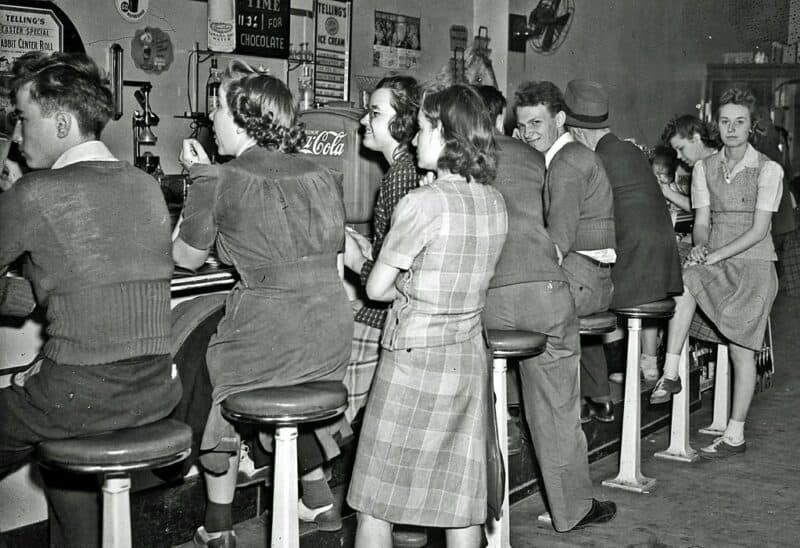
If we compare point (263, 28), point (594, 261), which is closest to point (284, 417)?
point (594, 261)

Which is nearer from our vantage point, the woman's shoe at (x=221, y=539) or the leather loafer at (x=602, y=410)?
the woman's shoe at (x=221, y=539)

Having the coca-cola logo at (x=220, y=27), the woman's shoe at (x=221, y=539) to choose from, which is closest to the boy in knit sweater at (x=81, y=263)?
the woman's shoe at (x=221, y=539)

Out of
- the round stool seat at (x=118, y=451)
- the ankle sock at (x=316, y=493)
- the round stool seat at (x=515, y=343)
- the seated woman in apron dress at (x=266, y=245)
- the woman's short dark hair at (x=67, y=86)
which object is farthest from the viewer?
the ankle sock at (x=316, y=493)

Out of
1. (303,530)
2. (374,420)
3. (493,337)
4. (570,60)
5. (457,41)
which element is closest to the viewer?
(374,420)

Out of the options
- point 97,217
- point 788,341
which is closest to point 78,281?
point 97,217

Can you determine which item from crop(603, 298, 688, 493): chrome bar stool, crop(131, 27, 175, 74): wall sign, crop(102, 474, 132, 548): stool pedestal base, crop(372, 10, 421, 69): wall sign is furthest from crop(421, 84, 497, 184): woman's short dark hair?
crop(372, 10, 421, 69): wall sign

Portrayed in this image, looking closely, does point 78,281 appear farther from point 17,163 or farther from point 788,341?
point 788,341

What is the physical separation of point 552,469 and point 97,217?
203 cm

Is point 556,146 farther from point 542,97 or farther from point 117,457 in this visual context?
point 117,457

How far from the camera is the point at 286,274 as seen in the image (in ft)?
9.41

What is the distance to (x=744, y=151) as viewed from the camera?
4.94 m

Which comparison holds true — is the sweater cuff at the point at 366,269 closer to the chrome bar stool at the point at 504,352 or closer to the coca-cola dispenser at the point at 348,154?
the chrome bar stool at the point at 504,352

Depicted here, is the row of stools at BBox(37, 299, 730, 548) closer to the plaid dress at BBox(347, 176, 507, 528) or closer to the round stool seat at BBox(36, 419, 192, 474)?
the round stool seat at BBox(36, 419, 192, 474)

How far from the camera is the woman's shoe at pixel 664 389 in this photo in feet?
15.9
